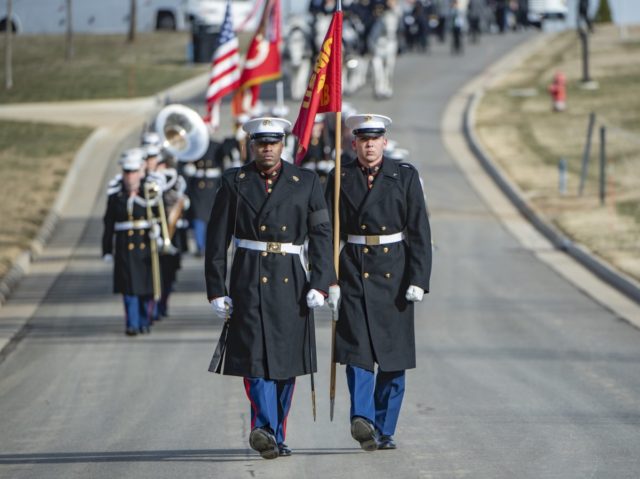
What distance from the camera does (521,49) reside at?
52.1 metres

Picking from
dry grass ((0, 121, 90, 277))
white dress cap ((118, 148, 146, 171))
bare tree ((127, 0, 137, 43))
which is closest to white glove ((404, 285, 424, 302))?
white dress cap ((118, 148, 146, 171))

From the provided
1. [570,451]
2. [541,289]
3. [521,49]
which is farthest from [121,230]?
[521,49]

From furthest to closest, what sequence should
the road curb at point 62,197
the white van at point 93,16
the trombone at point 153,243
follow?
1. the white van at point 93,16
2. the road curb at point 62,197
3. the trombone at point 153,243

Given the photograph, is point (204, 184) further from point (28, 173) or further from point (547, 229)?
point (28, 173)

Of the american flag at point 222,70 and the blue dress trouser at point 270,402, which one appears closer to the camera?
the blue dress trouser at point 270,402

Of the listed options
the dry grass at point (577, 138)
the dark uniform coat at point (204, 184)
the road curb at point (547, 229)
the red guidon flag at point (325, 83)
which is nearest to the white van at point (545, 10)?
the dry grass at point (577, 138)

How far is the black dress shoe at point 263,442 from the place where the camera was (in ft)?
30.4

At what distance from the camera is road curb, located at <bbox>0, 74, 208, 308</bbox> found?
62.8 feet

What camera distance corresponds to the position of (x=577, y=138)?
32969 mm

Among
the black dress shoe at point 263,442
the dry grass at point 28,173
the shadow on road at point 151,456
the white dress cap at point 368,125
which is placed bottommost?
the dry grass at point 28,173

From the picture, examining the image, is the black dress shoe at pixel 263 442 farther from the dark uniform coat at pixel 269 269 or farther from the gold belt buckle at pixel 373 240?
the gold belt buckle at pixel 373 240

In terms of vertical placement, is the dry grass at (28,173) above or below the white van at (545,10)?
below

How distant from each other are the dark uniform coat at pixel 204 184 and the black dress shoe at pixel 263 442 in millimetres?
11534

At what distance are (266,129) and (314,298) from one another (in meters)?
1.07
